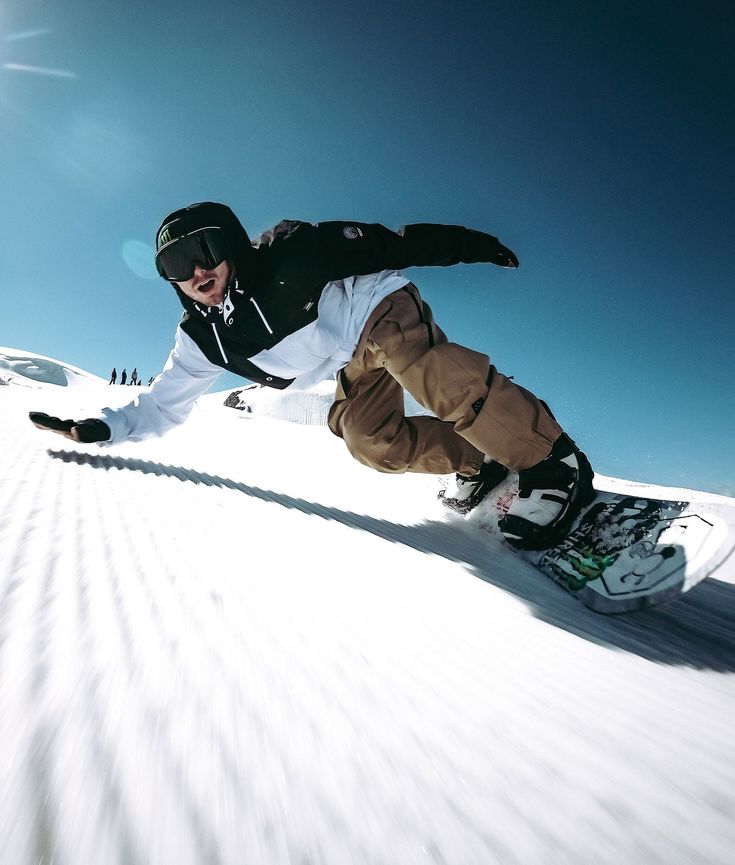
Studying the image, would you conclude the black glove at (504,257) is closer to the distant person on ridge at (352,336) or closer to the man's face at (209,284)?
the distant person on ridge at (352,336)

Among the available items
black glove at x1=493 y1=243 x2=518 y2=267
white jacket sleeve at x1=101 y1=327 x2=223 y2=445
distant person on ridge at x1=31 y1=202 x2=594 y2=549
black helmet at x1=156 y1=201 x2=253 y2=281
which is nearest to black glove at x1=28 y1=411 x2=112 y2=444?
distant person on ridge at x1=31 y1=202 x2=594 y2=549

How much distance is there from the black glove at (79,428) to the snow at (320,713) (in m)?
0.61

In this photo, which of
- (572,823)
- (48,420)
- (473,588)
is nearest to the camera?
(572,823)

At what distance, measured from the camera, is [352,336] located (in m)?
1.37

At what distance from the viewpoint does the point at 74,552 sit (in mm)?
600

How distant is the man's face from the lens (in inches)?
51.5

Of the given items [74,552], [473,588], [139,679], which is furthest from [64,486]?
[473,588]

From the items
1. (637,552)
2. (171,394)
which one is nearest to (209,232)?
(171,394)

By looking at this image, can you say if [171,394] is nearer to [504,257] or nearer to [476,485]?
[476,485]

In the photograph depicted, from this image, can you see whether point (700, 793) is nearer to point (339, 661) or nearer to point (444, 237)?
point (339, 661)

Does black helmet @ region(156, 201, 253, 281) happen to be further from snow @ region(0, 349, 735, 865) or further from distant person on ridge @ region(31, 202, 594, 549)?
snow @ region(0, 349, 735, 865)

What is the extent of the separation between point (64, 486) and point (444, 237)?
4.58 ft

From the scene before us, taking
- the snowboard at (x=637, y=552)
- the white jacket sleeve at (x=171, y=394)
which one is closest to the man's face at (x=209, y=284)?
the white jacket sleeve at (x=171, y=394)

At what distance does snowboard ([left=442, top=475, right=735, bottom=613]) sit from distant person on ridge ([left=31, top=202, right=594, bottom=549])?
2.7 inches
